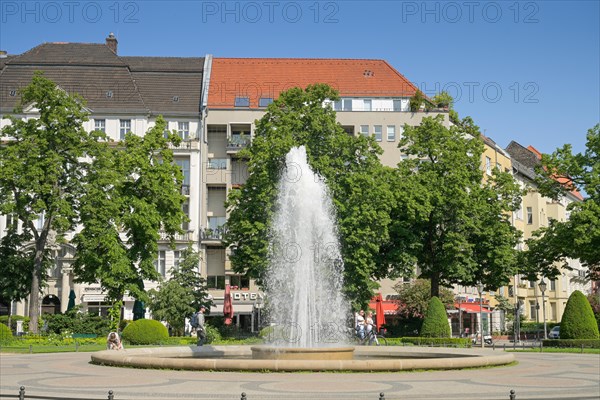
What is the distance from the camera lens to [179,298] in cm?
5388

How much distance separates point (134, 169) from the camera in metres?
53.8

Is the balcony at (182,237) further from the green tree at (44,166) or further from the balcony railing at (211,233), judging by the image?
the green tree at (44,166)

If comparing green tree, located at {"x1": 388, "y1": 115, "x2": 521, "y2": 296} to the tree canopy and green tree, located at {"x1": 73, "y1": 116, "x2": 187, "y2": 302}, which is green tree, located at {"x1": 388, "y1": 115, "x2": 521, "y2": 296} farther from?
the tree canopy

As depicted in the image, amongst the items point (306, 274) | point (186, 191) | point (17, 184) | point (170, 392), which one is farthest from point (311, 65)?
point (170, 392)

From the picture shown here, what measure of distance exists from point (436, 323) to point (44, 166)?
24.4m

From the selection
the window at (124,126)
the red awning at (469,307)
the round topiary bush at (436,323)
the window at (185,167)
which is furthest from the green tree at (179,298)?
the red awning at (469,307)

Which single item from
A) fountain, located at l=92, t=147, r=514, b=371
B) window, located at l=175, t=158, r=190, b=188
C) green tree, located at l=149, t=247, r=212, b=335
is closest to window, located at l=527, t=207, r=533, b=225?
window, located at l=175, t=158, r=190, b=188

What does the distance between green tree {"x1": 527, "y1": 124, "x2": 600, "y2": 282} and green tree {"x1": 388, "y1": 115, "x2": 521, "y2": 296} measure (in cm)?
186

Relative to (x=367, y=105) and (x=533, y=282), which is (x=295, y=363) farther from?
(x=533, y=282)

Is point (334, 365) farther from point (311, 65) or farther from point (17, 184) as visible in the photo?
point (311, 65)

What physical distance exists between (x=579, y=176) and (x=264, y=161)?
19.2 meters

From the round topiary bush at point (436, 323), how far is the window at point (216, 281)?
87.9 feet

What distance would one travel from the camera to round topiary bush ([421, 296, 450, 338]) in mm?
47688

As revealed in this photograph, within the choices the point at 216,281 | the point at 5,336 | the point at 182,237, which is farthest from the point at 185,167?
the point at 5,336
